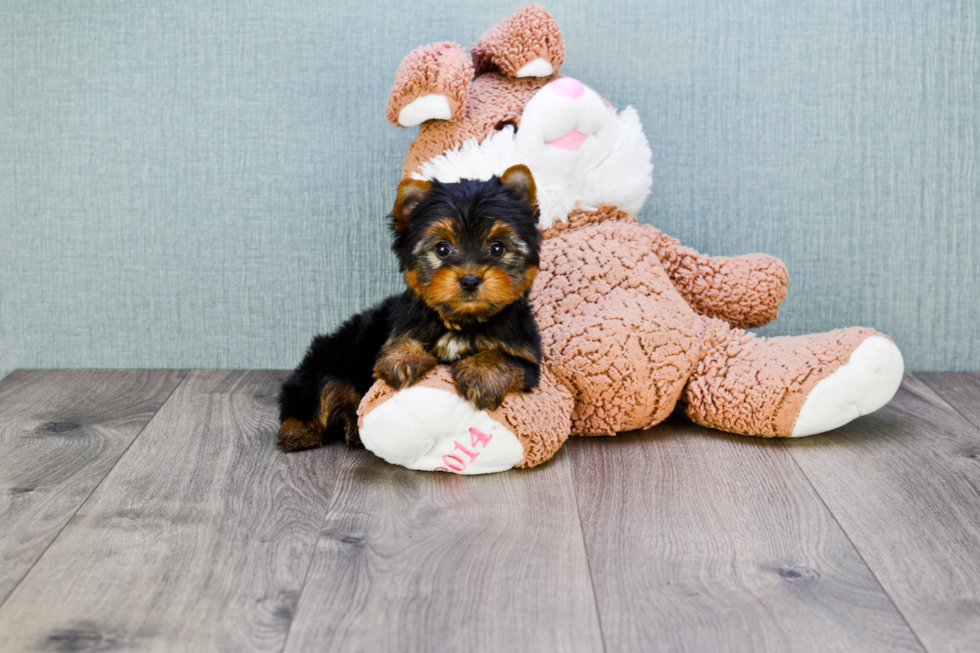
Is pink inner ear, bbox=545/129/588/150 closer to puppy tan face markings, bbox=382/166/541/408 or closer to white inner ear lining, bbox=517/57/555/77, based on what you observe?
white inner ear lining, bbox=517/57/555/77

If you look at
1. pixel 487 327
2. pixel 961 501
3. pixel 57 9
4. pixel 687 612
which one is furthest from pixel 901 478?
pixel 57 9

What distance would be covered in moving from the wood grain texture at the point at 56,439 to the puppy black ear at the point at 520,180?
42.0 inches

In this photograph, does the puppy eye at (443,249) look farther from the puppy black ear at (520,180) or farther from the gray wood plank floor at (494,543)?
the gray wood plank floor at (494,543)

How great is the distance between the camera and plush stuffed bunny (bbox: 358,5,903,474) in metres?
1.90

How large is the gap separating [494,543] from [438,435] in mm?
298

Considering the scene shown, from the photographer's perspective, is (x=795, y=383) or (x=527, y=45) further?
(x=527, y=45)

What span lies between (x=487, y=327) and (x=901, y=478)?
938 mm

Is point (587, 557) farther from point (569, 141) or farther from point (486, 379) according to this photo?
point (569, 141)

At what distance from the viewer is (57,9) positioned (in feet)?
8.05

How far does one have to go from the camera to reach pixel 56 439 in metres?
2.10

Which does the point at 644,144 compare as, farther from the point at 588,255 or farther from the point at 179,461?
the point at 179,461

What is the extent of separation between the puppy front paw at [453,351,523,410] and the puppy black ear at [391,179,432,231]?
12.2 inches

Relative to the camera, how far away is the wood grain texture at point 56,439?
162 centimetres

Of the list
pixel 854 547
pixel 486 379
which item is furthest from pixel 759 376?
pixel 486 379
